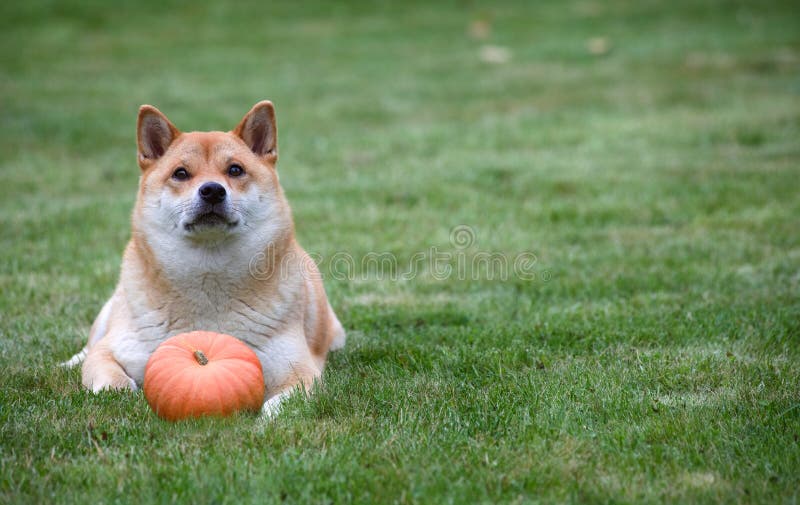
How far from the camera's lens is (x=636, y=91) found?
15336 mm

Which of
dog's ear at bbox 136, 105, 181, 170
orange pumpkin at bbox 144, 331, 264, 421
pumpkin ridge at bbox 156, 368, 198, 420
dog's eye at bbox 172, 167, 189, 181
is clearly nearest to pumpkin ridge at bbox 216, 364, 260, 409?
orange pumpkin at bbox 144, 331, 264, 421

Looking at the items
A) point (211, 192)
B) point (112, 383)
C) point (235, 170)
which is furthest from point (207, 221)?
point (112, 383)

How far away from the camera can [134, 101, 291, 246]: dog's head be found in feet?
15.8

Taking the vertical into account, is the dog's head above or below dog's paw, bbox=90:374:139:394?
above

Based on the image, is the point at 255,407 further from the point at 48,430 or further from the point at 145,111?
the point at 145,111

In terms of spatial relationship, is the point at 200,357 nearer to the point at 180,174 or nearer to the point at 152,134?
the point at 180,174

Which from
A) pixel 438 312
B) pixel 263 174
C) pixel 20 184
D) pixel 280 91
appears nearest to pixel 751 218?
pixel 438 312

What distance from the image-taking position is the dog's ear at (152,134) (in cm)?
509

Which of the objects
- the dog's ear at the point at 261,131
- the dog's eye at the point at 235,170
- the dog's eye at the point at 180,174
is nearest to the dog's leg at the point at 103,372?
the dog's eye at the point at 180,174

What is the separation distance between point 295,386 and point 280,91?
40.2 ft

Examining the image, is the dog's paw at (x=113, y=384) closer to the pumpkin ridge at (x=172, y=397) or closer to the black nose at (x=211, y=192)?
the pumpkin ridge at (x=172, y=397)

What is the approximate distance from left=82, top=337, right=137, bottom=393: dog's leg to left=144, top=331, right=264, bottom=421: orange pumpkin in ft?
0.69

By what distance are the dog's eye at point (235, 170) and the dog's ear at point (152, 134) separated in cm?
42

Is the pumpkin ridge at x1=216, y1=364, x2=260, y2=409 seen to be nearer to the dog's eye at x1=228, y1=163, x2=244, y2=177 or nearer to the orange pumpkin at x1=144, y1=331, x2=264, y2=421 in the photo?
the orange pumpkin at x1=144, y1=331, x2=264, y2=421
